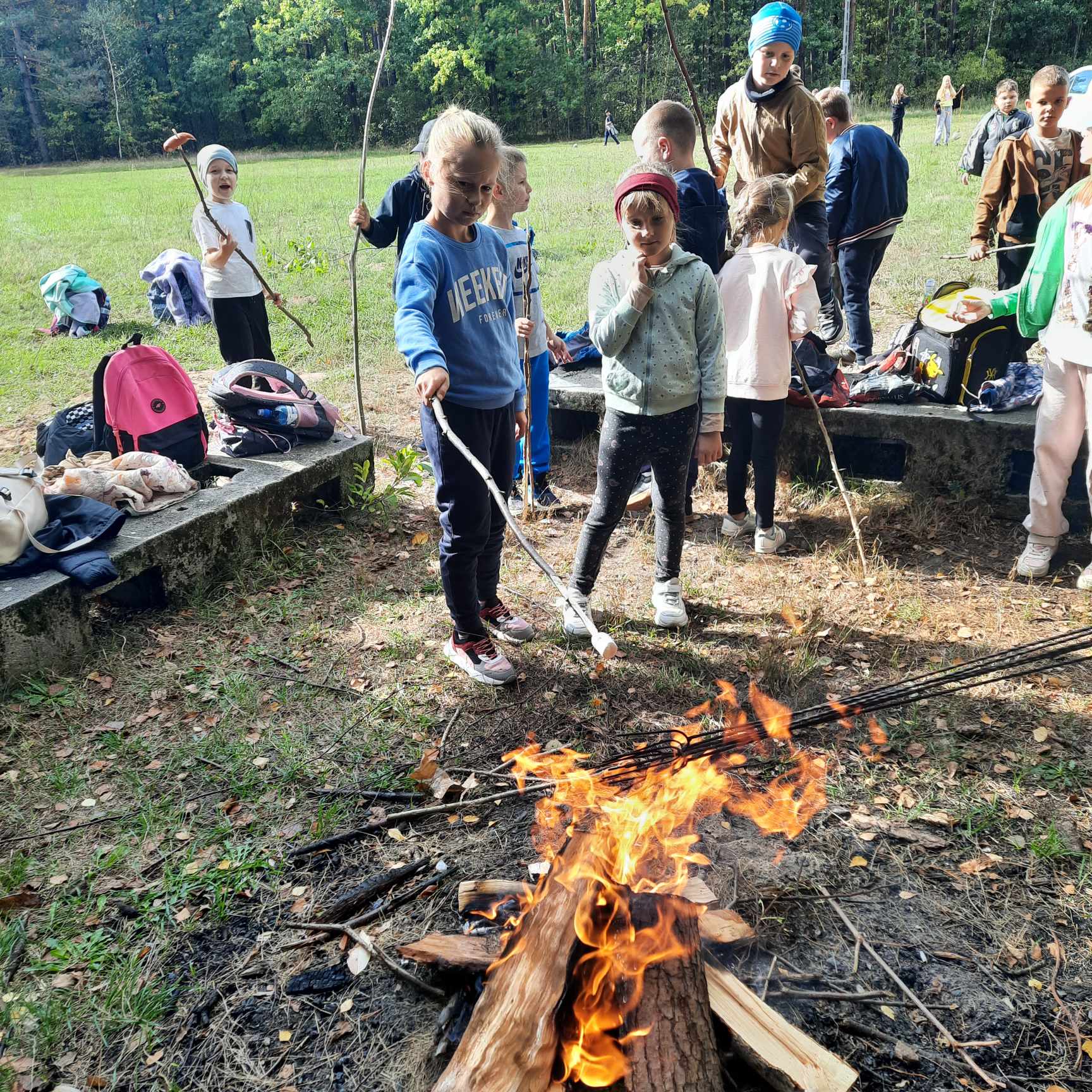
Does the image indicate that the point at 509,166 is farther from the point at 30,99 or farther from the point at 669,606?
the point at 30,99

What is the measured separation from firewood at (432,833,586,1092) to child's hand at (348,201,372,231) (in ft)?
13.4

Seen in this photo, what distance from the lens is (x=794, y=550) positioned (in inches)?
195

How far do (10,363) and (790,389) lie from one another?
8379 mm

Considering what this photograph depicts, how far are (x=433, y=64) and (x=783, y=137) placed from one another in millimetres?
42128

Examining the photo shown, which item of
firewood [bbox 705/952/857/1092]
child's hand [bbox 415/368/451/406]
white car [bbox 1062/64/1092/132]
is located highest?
white car [bbox 1062/64/1092/132]

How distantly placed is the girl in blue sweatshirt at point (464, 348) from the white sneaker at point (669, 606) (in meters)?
0.84

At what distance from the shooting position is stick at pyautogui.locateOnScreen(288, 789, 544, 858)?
2912 millimetres

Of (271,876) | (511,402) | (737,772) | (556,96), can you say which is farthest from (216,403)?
(556,96)

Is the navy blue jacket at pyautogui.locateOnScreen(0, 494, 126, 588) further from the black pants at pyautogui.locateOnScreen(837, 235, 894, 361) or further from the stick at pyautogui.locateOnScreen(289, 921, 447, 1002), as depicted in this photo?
the black pants at pyautogui.locateOnScreen(837, 235, 894, 361)

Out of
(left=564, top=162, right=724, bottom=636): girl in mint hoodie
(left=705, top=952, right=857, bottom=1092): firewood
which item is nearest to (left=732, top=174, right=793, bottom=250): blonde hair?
(left=564, top=162, right=724, bottom=636): girl in mint hoodie

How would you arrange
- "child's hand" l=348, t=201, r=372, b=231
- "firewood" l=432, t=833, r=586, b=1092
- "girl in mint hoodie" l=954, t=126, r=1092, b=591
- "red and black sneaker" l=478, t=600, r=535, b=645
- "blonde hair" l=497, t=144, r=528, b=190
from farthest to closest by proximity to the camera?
"child's hand" l=348, t=201, r=372, b=231, "blonde hair" l=497, t=144, r=528, b=190, "red and black sneaker" l=478, t=600, r=535, b=645, "girl in mint hoodie" l=954, t=126, r=1092, b=591, "firewood" l=432, t=833, r=586, b=1092

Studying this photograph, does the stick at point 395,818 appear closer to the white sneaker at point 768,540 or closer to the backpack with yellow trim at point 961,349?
the white sneaker at point 768,540

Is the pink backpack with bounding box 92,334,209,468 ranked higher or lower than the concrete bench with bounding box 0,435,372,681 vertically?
higher

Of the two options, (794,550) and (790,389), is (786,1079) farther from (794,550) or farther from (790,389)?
(790,389)
